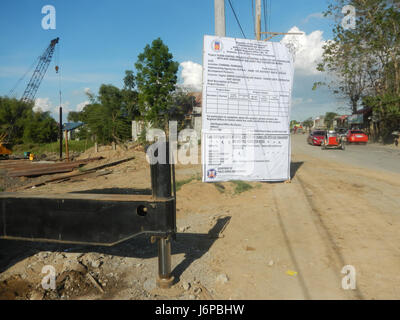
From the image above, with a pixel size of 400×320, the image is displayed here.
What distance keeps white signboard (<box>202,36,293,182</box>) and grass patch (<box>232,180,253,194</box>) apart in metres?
0.14

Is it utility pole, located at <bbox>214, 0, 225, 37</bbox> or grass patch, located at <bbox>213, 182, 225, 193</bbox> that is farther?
utility pole, located at <bbox>214, 0, 225, 37</bbox>

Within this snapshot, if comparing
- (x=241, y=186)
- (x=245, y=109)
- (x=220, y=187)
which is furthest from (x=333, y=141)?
(x=220, y=187)

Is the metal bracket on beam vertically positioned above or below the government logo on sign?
below

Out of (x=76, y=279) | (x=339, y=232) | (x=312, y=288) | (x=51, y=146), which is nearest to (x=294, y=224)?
(x=339, y=232)

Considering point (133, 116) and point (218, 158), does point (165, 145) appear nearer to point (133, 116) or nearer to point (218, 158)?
point (218, 158)

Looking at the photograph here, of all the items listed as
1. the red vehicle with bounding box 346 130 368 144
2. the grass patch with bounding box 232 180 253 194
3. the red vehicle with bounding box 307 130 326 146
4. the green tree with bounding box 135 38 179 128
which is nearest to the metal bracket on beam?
the grass patch with bounding box 232 180 253 194

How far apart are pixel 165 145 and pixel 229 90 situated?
5057 mm

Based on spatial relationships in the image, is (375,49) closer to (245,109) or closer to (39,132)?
(245,109)

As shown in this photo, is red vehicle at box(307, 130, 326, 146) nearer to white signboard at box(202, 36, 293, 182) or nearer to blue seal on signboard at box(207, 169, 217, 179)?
white signboard at box(202, 36, 293, 182)

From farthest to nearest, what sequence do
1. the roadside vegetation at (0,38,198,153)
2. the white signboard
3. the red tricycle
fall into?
the roadside vegetation at (0,38,198,153), the red tricycle, the white signboard

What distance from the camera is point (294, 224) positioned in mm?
4766

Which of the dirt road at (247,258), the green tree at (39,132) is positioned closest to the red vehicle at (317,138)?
the dirt road at (247,258)

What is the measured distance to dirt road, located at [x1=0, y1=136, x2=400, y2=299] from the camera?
2.90m

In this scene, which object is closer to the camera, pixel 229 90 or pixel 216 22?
pixel 229 90
